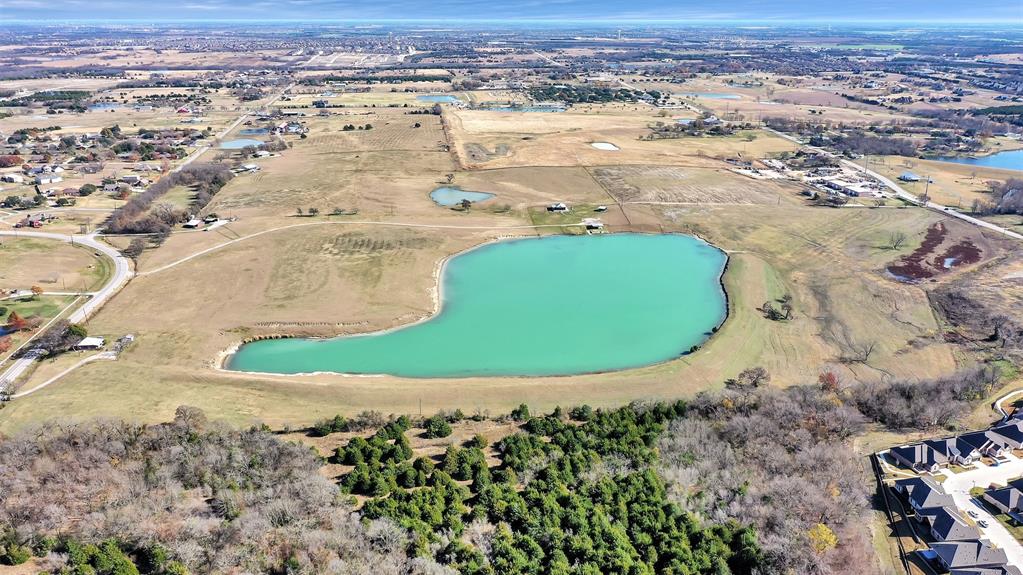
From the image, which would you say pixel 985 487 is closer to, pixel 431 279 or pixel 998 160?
pixel 431 279

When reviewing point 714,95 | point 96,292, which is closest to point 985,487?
point 96,292

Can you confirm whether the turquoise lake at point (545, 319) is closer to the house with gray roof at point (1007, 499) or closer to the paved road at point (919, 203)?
the house with gray roof at point (1007, 499)

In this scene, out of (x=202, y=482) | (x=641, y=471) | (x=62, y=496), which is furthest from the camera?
(x=641, y=471)

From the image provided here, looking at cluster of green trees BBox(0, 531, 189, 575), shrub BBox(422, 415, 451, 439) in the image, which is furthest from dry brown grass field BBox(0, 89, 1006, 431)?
cluster of green trees BBox(0, 531, 189, 575)

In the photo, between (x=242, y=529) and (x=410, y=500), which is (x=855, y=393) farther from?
(x=242, y=529)

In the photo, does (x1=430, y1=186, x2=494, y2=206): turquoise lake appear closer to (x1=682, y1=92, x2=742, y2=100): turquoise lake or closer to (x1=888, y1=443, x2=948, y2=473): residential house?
(x1=888, y1=443, x2=948, y2=473): residential house

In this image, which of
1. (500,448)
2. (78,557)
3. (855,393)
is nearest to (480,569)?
(500,448)
